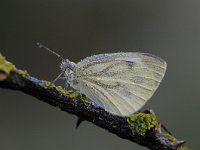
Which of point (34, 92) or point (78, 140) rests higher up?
point (78, 140)

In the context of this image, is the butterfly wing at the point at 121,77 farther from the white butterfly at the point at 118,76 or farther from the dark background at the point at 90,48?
the dark background at the point at 90,48

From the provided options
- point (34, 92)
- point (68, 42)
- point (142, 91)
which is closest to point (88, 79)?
point (142, 91)

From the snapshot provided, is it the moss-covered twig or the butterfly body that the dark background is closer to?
the butterfly body

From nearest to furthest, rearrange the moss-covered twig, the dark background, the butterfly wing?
the moss-covered twig → the butterfly wing → the dark background

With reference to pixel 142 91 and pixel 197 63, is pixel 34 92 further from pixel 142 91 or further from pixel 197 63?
pixel 197 63

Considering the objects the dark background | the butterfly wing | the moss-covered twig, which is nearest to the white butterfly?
the butterfly wing

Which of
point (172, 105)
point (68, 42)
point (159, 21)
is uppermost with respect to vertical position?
point (159, 21)

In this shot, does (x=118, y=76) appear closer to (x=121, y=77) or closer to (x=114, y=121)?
(x=121, y=77)
